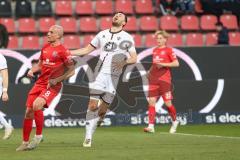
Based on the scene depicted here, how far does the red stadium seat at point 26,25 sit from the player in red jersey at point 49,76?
10880 mm

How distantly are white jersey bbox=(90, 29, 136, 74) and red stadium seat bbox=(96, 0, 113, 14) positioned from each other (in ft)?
37.5

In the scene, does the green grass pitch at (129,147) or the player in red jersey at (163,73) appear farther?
the player in red jersey at (163,73)

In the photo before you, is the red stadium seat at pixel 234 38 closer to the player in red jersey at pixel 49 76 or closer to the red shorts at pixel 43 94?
the player in red jersey at pixel 49 76

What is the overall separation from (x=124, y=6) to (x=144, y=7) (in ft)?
2.35

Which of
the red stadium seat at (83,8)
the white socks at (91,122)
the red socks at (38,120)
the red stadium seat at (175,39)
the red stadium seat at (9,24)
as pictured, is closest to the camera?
the red socks at (38,120)

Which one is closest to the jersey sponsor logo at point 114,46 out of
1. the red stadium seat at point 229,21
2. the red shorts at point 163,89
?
the red shorts at point 163,89

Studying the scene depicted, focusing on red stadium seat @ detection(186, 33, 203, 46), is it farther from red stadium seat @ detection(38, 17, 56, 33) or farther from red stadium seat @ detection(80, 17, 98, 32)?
red stadium seat @ detection(38, 17, 56, 33)

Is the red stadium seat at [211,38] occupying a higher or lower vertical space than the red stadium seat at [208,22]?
lower

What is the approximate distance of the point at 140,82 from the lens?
20.3m

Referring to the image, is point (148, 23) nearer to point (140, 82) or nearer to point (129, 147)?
point (140, 82)

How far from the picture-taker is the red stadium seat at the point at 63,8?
80.6ft

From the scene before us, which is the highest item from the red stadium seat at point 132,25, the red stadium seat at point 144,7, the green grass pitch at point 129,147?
the red stadium seat at point 144,7

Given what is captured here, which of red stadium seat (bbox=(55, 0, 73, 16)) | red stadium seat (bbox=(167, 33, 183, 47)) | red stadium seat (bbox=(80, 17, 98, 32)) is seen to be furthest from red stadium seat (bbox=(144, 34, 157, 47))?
red stadium seat (bbox=(55, 0, 73, 16))

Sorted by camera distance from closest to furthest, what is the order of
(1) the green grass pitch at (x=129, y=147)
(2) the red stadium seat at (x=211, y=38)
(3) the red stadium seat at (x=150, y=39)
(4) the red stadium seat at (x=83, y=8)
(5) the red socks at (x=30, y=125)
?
(1) the green grass pitch at (x=129, y=147) < (5) the red socks at (x=30, y=125) < (3) the red stadium seat at (x=150, y=39) < (2) the red stadium seat at (x=211, y=38) < (4) the red stadium seat at (x=83, y=8)
